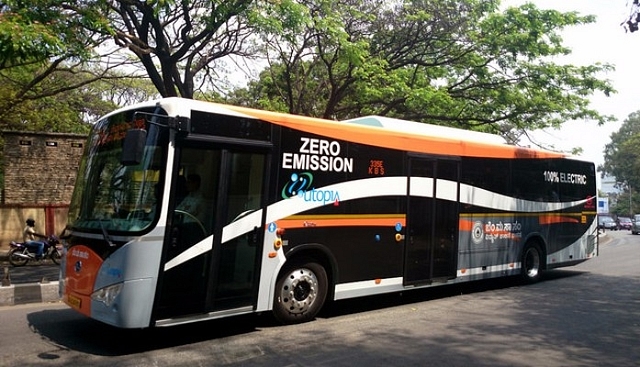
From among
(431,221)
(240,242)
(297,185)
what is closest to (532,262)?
(431,221)

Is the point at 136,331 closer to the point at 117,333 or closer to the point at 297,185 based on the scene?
the point at 117,333

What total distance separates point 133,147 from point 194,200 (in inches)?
36.9

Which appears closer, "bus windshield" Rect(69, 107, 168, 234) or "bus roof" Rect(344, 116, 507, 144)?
"bus windshield" Rect(69, 107, 168, 234)

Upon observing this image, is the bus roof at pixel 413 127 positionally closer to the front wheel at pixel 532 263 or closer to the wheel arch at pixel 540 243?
the wheel arch at pixel 540 243

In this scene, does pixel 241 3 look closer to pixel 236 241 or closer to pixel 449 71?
pixel 236 241

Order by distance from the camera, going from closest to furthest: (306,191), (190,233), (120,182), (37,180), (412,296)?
(120,182) → (190,233) → (306,191) → (412,296) → (37,180)

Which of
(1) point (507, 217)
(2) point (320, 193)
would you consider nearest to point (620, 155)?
(1) point (507, 217)

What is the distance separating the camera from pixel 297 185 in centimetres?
672

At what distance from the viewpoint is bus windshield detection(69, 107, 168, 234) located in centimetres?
551

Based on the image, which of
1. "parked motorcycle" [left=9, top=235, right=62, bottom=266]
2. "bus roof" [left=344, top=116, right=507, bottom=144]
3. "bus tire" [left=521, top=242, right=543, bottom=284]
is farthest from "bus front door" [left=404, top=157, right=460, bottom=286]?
A: "parked motorcycle" [left=9, top=235, right=62, bottom=266]

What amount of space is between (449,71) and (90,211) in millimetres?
14407

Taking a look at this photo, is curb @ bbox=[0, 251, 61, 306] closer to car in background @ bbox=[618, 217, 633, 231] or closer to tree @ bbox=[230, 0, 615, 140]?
tree @ bbox=[230, 0, 615, 140]

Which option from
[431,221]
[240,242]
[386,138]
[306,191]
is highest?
[386,138]

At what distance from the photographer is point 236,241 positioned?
615 cm
